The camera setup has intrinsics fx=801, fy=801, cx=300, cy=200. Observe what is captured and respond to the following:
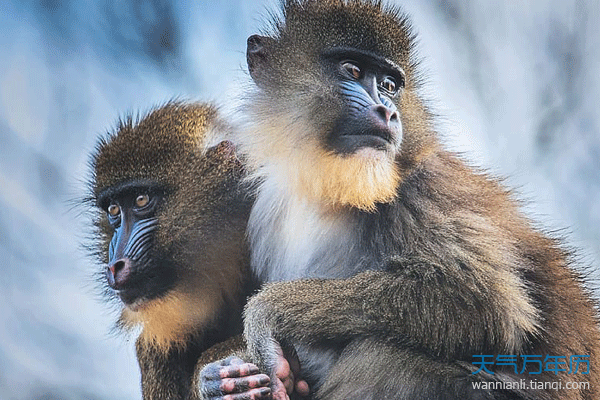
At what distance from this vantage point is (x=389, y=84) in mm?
2305

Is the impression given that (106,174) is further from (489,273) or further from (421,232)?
(489,273)

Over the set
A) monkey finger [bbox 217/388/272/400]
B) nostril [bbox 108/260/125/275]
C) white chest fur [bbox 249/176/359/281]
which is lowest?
monkey finger [bbox 217/388/272/400]

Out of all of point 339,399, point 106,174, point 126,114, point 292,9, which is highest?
point 292,9

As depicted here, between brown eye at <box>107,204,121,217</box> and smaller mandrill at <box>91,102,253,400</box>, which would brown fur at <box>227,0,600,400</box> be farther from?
brown eye at <box>107,204,121,217</box>

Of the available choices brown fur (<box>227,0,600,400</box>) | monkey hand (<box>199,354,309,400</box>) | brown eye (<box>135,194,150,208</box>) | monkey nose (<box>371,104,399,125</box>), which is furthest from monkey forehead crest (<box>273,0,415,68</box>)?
monkey hand (<box>199,354,309,400</box>)

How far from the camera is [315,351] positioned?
7.22ft

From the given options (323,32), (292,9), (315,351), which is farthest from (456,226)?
(292,9)

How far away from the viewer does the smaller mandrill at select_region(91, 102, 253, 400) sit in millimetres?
2385

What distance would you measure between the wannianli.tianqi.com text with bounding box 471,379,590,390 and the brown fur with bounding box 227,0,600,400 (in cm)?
2

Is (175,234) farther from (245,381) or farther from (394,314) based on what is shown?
(394,314)

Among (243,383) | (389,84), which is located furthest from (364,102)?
(243,383)

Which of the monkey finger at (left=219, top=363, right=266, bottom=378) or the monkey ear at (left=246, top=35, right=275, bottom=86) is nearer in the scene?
the monkey finger at (left=219, top=363, right=266, bottom=378)

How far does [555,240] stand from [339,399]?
3.03ft

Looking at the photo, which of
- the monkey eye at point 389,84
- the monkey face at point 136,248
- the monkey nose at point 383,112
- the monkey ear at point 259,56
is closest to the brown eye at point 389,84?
the monkey eye at point 389,84
